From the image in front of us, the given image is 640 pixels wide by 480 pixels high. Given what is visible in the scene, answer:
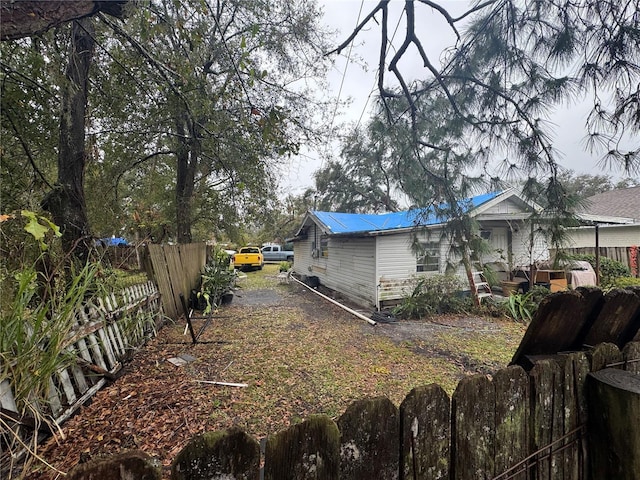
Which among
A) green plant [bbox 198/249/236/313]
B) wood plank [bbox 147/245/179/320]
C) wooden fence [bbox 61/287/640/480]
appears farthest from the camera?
green plant [bbox 198/249/236/313]

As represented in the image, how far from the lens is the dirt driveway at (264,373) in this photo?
2.38m

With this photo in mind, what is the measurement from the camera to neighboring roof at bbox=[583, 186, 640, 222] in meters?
14.2

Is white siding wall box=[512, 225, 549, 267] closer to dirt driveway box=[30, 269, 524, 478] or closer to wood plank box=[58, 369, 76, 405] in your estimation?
dirt driveway box=[30, 269, 524, 478]

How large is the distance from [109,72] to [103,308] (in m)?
3.33

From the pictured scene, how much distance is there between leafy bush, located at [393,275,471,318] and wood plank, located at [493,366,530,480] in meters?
6.48

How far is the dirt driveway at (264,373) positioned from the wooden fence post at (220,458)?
0.22 m

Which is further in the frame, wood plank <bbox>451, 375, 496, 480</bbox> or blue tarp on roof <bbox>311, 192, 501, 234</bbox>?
blue tarp on roof <bbox>311, 192, 501, 234</bbox>

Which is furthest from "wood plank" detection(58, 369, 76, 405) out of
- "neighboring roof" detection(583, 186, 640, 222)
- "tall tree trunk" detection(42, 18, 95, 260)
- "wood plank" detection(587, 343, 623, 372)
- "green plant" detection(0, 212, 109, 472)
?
"neighboring roof" detection(583, 186, 640, 222)

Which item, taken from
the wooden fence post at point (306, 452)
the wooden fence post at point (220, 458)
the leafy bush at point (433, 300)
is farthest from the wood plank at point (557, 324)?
the leafy bush at point (433, 300)

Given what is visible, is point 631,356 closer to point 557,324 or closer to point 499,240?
point 557,324

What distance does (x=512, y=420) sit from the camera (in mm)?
1109

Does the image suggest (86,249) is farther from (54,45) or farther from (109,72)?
(109,72)

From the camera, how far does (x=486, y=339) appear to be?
5.54 metres

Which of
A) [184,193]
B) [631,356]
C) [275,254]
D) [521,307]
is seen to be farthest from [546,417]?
[275,254]
